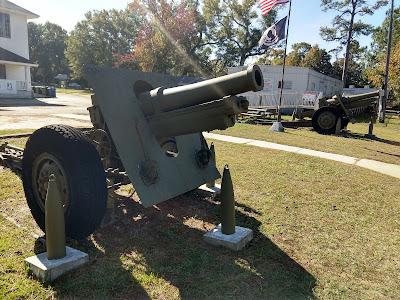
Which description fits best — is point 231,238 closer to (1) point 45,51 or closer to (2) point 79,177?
(2) point 79,177

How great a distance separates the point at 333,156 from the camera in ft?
31.4

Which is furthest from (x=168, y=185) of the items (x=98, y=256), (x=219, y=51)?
(x=219, y=51)

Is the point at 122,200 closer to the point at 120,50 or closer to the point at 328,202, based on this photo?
the point at 328,202

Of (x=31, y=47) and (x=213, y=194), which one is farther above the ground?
(x=31, y=47)

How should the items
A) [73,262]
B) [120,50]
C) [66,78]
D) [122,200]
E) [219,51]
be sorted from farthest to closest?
1. [66,78]
2. [120,50]
3. [219,51]
4. [122,200]
5. [73,262]

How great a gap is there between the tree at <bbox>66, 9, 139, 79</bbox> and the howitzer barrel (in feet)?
176

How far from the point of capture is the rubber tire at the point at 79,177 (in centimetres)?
335

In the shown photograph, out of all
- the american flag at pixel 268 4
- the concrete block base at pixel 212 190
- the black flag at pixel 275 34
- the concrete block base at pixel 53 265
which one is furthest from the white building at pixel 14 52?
the concrete block base at pixel 53 265

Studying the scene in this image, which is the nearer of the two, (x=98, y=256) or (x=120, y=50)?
(x=98, y=256)

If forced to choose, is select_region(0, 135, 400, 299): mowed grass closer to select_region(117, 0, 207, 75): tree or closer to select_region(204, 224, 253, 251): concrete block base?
select_region(204, 224, 253, 251): concrete block base

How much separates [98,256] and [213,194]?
2223 mm

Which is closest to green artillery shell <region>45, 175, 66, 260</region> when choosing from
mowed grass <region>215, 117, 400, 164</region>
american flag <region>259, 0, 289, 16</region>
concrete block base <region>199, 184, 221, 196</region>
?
concrete block base <region>199, 184, 221, 196</region>

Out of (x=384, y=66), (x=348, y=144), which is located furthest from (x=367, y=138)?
(x=384, y=66)

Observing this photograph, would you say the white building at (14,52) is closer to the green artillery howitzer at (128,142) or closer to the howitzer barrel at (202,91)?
the green artillery howitzer at (128,142)
